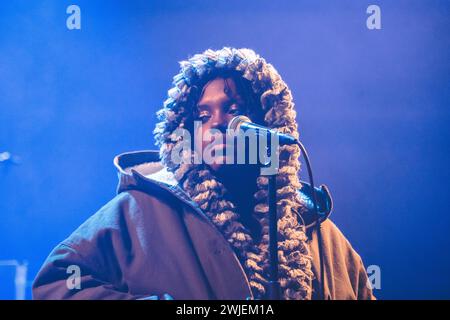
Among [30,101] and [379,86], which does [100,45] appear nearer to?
[30,101]

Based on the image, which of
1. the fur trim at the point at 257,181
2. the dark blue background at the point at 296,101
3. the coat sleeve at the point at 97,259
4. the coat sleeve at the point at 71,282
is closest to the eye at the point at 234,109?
the fur trim at the point at 257,181

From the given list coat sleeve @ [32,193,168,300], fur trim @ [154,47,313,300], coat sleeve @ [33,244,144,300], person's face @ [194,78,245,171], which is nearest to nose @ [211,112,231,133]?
person's face @ [194,78,245,171]

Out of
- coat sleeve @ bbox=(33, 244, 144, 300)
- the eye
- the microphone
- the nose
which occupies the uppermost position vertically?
the eye

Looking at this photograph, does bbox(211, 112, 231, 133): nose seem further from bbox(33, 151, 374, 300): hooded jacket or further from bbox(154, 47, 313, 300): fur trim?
bbox(33, 151, 374, 300): hooded jacket

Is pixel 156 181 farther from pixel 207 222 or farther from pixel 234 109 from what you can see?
pixel 234 109

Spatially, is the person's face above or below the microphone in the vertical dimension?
above

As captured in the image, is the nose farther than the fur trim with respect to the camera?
Yes

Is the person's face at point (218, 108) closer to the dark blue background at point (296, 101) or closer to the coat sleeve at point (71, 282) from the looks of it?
the dark blue background at point (296, 101)

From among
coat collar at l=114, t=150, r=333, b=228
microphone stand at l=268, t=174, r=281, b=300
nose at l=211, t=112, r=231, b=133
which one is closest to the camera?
microphone stand at l=268, t=174, r=281, b=300

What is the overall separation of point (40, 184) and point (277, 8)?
1.22 metres

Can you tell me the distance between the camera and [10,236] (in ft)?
7.10

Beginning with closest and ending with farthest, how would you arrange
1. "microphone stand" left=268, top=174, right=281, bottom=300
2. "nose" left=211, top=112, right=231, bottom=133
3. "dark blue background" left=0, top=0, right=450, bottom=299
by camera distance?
"microphone stand" left=268, top=174, right=281, bottom=300, "nose" left=211, top=112, right=231, bottom=133, "dark blue background" left=0, top=0, right=450, bottom=299

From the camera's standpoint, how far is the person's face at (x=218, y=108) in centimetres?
209

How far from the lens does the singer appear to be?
1896 millimetres
